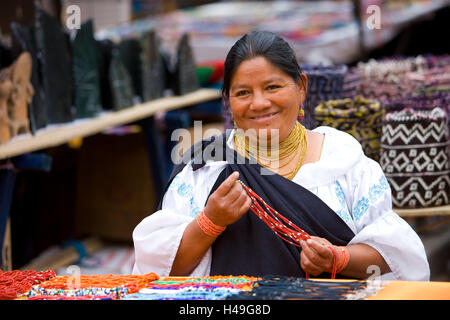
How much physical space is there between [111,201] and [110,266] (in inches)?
24.4

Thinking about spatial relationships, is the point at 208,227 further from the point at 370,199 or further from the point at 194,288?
the point at 370,199

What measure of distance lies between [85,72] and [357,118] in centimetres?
189

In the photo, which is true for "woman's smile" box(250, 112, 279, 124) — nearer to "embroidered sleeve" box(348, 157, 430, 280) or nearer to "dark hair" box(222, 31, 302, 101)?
"dark hair" box(222, 31, 302, 101)

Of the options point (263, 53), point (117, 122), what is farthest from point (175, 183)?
point (117, 122)

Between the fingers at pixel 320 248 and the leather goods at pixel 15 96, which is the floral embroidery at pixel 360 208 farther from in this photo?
the leather goods at pixel 15 96

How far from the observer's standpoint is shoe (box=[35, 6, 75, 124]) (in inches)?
136

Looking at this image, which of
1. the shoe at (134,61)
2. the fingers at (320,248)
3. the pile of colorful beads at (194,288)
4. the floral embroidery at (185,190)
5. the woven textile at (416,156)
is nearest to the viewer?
the pile of colorful beads at (194,288)

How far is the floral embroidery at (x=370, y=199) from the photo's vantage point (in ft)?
6.21

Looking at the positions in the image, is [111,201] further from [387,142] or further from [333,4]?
[333,4]

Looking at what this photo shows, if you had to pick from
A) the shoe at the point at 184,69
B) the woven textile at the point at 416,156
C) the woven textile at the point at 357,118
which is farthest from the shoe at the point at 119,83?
the woven textile at the point at 416,156

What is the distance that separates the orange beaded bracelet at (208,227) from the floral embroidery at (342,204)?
15.3 inches

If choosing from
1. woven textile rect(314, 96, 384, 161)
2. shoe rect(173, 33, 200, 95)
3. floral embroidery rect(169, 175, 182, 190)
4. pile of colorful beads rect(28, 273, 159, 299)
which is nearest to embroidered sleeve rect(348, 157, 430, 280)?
floral embroidery rect(169, 175, 182, 190)

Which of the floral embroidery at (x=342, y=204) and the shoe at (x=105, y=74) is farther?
the shoe at (x=105, y=74)

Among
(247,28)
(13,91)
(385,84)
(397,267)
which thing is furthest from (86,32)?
(247,28)
